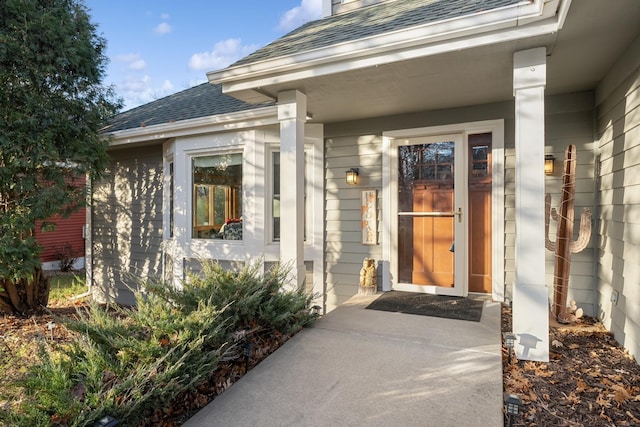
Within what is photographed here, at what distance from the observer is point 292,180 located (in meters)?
3.98

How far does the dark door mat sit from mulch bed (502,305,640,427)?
748 mm

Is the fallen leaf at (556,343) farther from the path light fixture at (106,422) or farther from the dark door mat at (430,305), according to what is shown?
the path light fixture at (106,422)

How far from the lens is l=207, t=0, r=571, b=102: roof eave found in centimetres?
270

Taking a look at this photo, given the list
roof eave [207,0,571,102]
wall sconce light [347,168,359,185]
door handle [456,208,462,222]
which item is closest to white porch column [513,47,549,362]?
roof eave [207,0,571,102]

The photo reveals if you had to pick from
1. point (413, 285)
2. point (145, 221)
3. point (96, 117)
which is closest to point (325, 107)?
point (413, 285)

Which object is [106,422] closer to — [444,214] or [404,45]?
[404,45]

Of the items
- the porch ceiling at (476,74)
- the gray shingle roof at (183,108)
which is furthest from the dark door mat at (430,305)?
the gray shingle roof at (183,108)

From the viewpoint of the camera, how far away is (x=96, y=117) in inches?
219

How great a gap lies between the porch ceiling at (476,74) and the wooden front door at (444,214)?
22.6 inches

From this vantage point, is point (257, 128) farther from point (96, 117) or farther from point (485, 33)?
point (485, 33)

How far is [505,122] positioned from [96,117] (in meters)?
5.66

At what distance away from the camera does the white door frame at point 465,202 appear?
4316 millimetres

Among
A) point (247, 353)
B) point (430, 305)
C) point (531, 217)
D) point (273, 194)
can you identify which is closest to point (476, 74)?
point (531, 217)

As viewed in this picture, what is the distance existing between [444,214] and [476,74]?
1.73 meters
